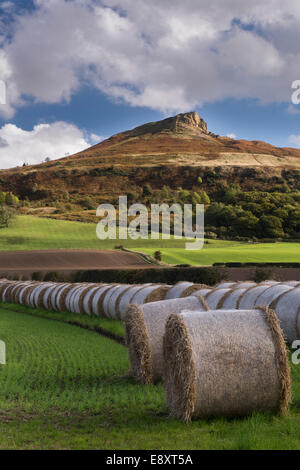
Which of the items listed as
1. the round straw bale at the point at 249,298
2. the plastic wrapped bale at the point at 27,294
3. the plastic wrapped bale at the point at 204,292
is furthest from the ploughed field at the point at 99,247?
the round straw bale at the point at 249,298

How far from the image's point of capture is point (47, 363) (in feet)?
38.8

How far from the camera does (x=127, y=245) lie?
7456 centimetres

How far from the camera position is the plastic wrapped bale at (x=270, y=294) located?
42.2 ft

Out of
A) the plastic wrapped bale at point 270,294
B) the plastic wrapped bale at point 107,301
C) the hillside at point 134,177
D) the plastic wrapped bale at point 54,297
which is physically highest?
the hillside at point 134,177

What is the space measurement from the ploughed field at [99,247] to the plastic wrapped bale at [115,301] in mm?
34271

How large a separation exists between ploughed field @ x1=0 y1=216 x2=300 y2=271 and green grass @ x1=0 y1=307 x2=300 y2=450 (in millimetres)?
45095

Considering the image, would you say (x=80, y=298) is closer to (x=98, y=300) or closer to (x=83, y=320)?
(x=83, y=320)

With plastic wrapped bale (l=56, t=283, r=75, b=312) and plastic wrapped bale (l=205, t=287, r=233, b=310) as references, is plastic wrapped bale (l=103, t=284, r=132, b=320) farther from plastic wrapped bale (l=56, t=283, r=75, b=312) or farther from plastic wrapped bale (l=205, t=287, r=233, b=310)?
plastic wrapped bale (l=205, t=287, r=233, b=310)

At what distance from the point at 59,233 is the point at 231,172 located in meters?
85.3

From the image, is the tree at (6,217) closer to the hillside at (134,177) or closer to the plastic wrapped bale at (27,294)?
the hillside at (134,177)

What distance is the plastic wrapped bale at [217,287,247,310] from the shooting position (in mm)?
14039

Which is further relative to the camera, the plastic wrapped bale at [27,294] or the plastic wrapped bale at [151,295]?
the plastic wrapped bale at [27,294]

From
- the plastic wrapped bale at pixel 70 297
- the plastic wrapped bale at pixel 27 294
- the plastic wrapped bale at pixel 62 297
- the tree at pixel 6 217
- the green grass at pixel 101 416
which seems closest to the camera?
the green grass at pixel 101 416
